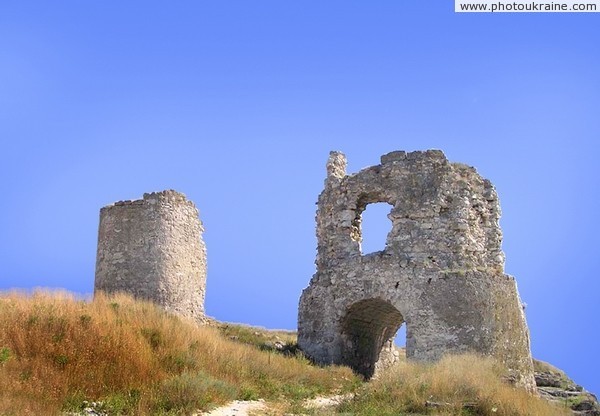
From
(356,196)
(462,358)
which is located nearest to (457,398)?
(462,358)

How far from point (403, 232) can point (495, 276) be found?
103 inches

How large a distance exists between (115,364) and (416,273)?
878cm

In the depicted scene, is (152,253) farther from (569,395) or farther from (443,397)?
(569,395)

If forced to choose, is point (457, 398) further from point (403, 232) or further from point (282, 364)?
point (403, 232)

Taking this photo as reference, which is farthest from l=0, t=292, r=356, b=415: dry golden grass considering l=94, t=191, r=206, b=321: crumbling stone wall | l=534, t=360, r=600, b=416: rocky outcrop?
l=534, t=360, r=600, b=416: rocky outcrop

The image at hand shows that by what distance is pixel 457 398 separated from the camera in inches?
419

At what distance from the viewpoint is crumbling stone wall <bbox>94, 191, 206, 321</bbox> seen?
1613cm

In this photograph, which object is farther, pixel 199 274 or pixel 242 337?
pixel 242 337

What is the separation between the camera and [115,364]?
31.7 ft

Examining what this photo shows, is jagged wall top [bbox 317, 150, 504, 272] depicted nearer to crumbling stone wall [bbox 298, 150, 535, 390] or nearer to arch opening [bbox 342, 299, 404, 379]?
crumbling stone wall [bbox 298, 150, 535, 390]

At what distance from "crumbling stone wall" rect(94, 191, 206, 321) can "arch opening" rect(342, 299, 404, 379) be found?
4321 millimetres

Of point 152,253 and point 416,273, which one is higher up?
point 152,253

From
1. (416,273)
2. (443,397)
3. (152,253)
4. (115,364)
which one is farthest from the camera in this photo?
(152,253)

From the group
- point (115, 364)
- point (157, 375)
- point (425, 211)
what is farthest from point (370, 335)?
point (115, 364)
